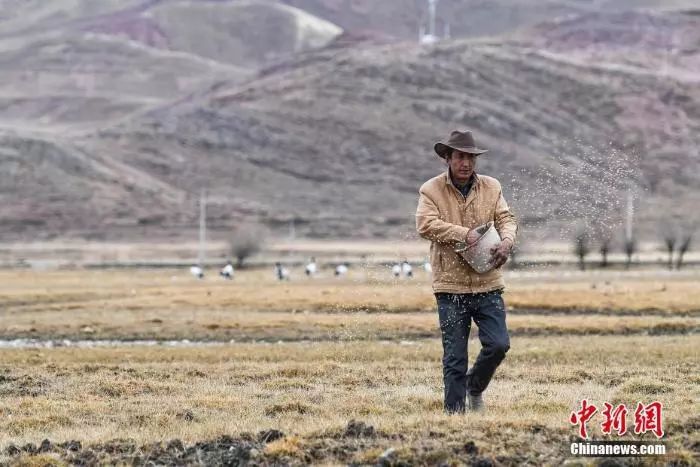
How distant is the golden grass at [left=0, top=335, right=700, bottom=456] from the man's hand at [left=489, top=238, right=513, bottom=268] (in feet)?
5.15

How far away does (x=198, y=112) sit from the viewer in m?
149

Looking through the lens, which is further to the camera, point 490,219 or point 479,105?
point 479,105

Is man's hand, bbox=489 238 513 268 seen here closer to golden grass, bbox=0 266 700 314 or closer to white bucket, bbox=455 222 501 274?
white bucket, bbox=455 222 501 274

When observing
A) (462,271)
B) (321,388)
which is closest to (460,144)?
(462,271)

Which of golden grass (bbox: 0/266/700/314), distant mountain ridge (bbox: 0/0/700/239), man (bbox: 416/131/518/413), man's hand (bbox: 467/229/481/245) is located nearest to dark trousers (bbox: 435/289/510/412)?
man (bbox: 416/131/518/413)

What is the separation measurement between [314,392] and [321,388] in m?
0.38

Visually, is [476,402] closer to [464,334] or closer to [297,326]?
[464,334]

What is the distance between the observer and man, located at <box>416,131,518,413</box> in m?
11.9

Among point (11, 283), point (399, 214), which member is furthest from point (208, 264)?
point (399, 214)

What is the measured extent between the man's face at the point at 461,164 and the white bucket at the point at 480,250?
624mm

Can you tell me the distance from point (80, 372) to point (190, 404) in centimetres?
420

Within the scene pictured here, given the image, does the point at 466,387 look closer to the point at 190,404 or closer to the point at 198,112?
the point at 190,404

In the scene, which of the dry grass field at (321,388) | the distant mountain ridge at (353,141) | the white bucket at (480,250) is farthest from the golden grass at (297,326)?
the distant mountain ridge at (353,141)

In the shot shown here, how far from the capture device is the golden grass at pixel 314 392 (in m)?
11.0
